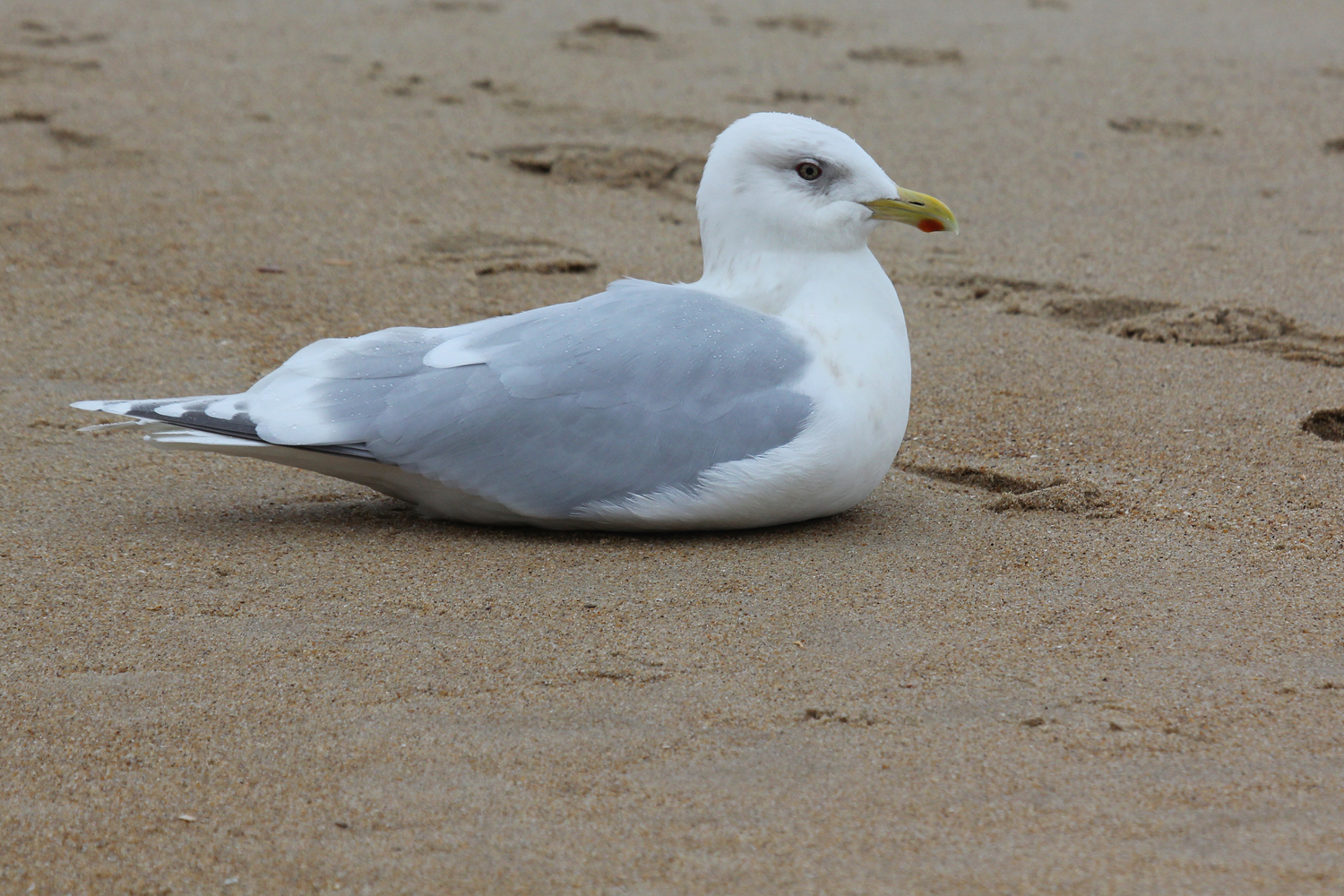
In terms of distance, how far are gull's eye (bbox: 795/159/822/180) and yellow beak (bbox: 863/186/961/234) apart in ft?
0.43

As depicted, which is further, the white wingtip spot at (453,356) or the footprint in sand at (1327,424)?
the footprint in sand at (1327,424)

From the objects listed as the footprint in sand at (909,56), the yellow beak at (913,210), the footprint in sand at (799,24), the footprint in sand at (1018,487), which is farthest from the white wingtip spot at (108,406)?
the footprint in sand at (799,24)

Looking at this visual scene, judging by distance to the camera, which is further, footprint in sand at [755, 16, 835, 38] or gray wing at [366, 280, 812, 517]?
footprint in sand at [755, 16, 835, 38]

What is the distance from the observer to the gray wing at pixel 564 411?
122 inches

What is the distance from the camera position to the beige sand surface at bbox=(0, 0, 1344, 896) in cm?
206

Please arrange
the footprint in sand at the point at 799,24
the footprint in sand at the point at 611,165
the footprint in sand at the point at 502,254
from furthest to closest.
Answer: the footprint in sand at the point at 799,24
the footprint in sand at the point at 611,165
the footprint in sand at the point at 502,254

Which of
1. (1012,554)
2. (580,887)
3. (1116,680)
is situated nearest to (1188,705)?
(1116,680)

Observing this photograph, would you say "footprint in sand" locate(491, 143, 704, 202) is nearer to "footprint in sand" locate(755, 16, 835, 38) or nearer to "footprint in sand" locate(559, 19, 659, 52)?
"footprint in sand" locate(559, 19, 659, 52)

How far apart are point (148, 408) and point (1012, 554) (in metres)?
1.86

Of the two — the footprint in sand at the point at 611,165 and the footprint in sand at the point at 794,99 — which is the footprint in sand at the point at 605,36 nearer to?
the footprint in sand at the point at 794,99

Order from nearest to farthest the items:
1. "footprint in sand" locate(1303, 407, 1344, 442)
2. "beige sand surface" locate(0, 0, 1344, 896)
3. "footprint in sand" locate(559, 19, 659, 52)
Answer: "beige sand surface" locate(0, 0, 1344, 896) < "footprint in sand" locate(1303, 407, 1344, 442) < "footprint in sand" locate(559, 19, 659, 52)

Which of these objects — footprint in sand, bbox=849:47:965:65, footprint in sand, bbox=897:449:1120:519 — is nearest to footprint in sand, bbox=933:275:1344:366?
footprint in sand, bbox=897:449:1120:519

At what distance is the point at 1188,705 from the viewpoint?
2.38 m

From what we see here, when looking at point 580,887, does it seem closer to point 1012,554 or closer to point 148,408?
point 1012,554
